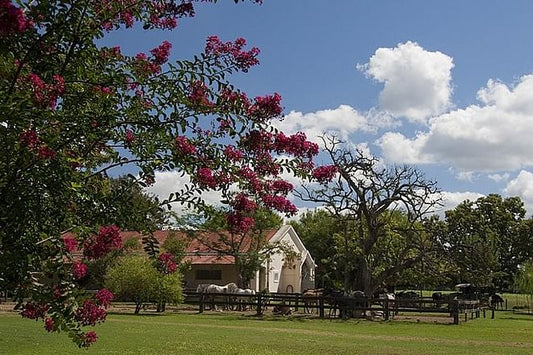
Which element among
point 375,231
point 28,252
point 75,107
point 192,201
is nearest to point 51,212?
point 28,252

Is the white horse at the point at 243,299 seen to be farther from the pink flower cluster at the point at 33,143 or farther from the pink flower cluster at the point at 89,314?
the pink flower cluster at the point at 33,143

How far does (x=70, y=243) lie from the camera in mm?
4539

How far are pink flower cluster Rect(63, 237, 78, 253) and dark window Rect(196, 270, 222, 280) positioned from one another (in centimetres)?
4094

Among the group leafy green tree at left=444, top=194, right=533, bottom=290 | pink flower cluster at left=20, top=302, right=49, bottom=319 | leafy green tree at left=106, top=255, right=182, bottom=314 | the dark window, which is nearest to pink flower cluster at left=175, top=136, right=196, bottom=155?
pink flower cluster at left=20, top=302, right=49, bottom=319

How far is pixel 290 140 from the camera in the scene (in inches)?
208

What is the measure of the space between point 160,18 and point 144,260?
27529mm

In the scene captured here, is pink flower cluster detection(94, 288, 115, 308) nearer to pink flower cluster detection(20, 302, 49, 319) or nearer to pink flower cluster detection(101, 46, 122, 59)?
pink flower cluster detection(20, 302, 49, 319)

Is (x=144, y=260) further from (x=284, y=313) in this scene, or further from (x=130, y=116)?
(x=130, y=116)

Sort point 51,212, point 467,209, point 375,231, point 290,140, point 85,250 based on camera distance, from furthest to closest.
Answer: point 467,209 → point 375,231 → point 290,140 → point 85,250 → point 51,212

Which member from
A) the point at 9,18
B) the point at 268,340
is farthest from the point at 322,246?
the point at 9,18

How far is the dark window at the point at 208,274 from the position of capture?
45.2m

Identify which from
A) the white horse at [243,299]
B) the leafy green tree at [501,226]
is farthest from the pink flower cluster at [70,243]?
the leafy green tree at [501,226]

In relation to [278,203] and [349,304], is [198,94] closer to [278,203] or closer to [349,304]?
[278,203]

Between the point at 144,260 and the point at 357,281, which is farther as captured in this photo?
the point at 357,281
